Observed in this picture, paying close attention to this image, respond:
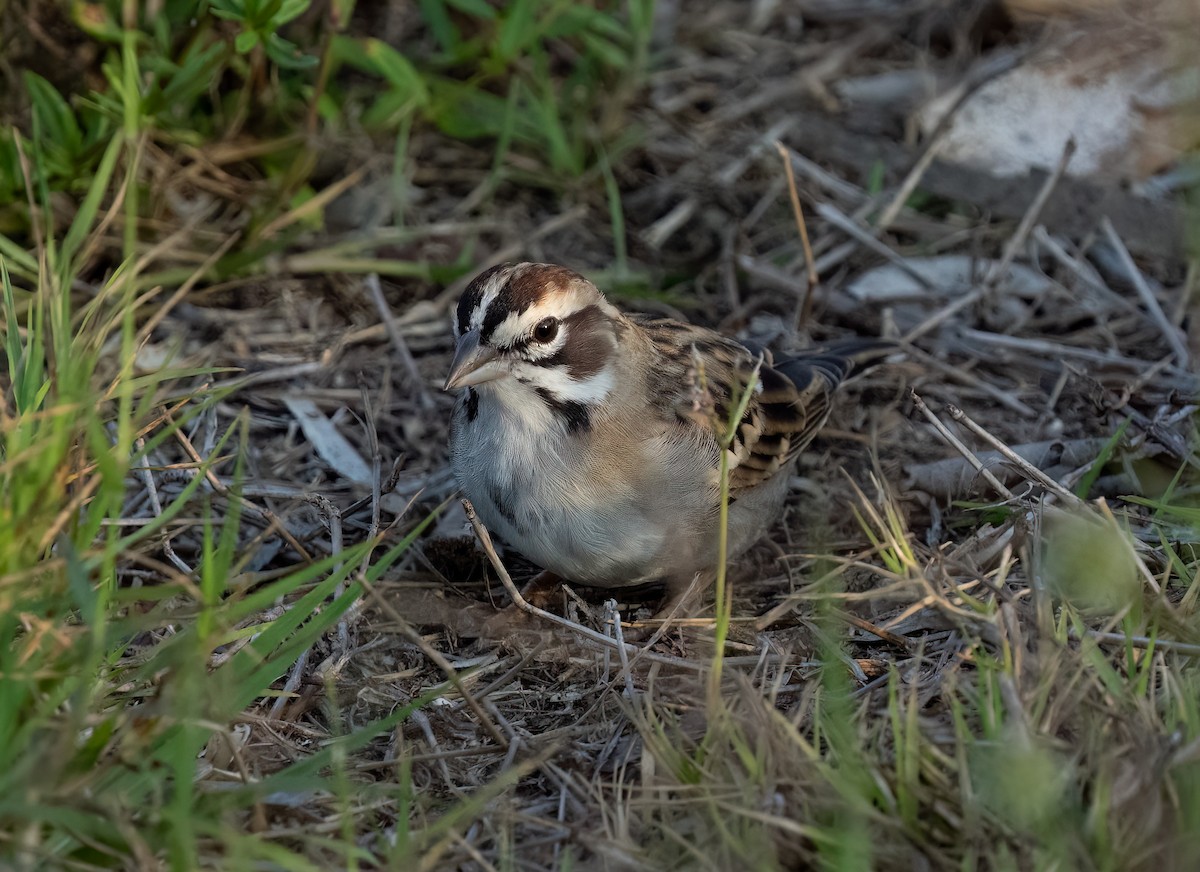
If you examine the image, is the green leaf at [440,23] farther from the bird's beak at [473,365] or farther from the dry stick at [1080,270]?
the dry stick at [1080,270]

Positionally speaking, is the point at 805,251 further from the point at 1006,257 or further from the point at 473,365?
the point at 473,365

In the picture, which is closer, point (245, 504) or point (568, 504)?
point (568, 504)

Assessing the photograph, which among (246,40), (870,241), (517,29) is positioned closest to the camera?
(246,40)

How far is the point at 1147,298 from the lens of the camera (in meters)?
5.55

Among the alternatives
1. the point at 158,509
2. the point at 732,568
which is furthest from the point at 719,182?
the point at 158,509

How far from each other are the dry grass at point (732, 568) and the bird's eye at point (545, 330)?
722mm

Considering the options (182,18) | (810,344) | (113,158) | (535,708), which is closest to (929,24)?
(810,344)

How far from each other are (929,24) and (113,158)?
14.6 feet

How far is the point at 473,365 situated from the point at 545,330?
26 centimetres

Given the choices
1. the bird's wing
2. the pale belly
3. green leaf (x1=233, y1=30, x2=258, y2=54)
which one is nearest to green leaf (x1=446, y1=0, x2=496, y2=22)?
green leaf (x1=233, y1=30, x2=258, y2=54)

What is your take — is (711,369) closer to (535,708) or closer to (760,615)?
(760,615)

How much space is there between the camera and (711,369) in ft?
15.3

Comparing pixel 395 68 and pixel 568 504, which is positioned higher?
pixel 395 68

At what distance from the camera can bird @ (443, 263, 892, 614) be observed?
4016 millimetres
